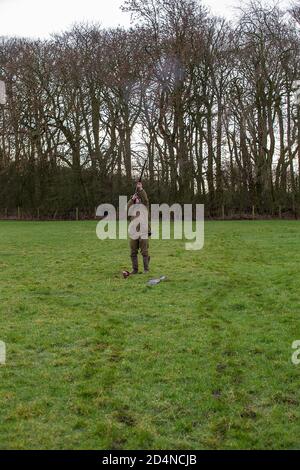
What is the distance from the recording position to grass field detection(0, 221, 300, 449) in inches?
247

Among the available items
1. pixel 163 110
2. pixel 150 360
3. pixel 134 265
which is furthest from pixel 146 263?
pixel 163 110

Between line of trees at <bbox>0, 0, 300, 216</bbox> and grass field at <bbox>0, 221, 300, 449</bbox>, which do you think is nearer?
grass field at <bbox>0, 221, 300, 449</bbox>

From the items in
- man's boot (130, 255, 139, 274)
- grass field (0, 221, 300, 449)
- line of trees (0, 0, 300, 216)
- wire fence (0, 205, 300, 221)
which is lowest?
grass field (0, 221, 300, 449)

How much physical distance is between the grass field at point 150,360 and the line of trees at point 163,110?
114 ft

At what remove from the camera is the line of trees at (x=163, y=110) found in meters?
49.8

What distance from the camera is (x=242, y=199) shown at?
52062mm

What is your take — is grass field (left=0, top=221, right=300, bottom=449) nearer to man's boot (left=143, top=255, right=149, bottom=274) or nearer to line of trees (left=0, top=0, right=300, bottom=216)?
man's boot (left=143, top=255, right=149, bottom=274)

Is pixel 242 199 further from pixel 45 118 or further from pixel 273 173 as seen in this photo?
pixel 45 118

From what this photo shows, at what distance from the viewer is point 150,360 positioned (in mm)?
8734

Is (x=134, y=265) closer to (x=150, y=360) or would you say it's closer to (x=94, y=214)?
(x=150, y=360)

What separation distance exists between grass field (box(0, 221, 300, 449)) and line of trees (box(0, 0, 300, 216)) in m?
34.9

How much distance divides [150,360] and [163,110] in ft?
144

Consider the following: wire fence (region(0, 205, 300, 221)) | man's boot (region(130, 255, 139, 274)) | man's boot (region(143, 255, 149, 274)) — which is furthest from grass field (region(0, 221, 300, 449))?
wire fence (region(0, 205, 300, 221))
